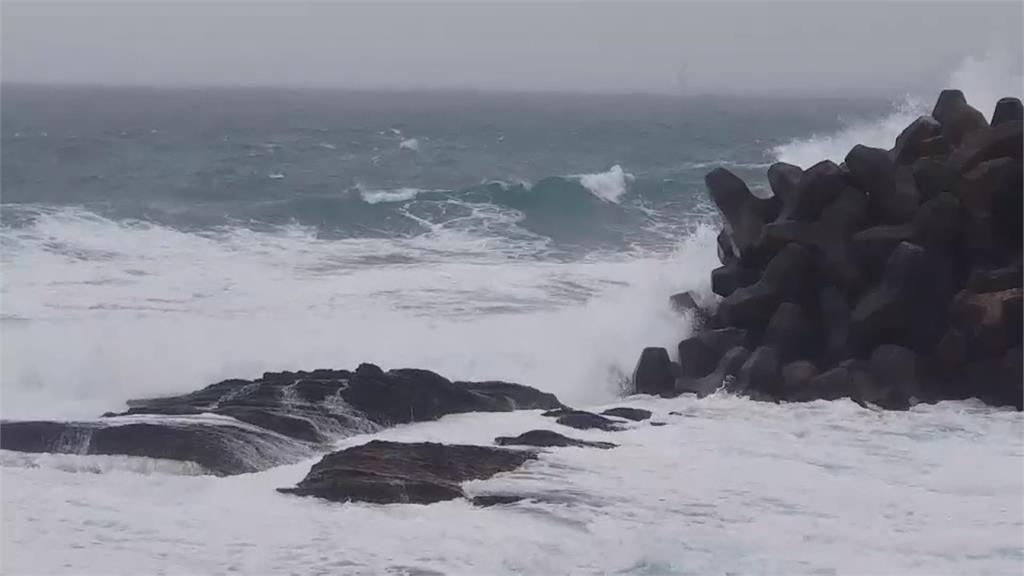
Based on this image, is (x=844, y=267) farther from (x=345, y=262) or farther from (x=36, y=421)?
(x=345, y=262)

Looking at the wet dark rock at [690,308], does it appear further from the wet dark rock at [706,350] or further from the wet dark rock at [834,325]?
the wet dark rock at [834,325]

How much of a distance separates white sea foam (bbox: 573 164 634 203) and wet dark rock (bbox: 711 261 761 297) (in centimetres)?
1931

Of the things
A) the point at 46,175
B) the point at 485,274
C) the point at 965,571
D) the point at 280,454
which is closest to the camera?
the point at 965,571

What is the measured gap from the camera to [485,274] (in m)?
21.6

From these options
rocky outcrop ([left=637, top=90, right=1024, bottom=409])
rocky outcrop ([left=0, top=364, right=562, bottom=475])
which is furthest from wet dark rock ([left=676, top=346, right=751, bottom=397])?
rocky outcrop ([left=0, top=364, right=562, bottom=475])

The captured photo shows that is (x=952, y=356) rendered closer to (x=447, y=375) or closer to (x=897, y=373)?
(x=897, y=373)

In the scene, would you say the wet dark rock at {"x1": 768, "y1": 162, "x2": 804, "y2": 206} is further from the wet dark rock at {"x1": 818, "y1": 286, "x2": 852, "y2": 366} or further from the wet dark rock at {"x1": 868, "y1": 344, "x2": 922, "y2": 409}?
the wet dark rock at {"x1": 868, "y1": 344, "x2": 922, "y2": 409}

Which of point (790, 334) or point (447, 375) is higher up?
point (790, 334)

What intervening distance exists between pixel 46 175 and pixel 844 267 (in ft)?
91.3

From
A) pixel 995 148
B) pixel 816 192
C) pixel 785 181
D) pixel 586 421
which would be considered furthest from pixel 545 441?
pixel 995 148

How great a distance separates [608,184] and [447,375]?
21.3 meters

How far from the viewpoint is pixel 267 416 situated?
423 inches

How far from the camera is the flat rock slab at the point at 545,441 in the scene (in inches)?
413

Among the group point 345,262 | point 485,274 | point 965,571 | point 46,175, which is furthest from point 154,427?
point 46,175
